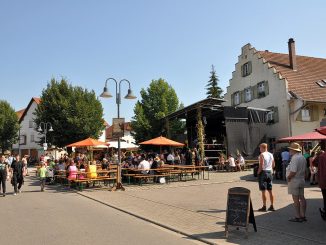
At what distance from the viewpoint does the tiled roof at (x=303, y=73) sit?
106 ft

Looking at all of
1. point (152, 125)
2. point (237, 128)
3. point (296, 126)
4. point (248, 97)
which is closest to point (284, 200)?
point (237, 128)

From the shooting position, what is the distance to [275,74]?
109 feet

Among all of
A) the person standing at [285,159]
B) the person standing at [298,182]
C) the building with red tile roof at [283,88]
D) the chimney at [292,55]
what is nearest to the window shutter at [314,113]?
the building with red tile roof at [283,88]

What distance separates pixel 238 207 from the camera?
7836mm

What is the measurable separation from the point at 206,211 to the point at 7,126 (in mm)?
53318

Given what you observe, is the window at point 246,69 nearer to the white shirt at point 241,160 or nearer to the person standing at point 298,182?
the white shirt at point 241,160

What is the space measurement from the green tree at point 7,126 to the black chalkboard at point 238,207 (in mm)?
55042

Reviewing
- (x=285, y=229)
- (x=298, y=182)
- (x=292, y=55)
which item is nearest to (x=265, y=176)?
(x=298, y=182)

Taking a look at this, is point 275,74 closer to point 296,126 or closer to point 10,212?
point 296,126

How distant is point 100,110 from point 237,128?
20.9 metres

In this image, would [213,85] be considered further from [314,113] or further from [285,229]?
[285,229]

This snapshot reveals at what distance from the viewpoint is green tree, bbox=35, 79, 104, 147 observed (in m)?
41.8

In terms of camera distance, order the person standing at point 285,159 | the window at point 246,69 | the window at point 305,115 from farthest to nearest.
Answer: the window at point 246,69 → the window at point 305,115 → the person standing at point 285,159

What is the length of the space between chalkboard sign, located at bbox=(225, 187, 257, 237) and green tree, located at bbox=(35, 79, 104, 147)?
116 feet
